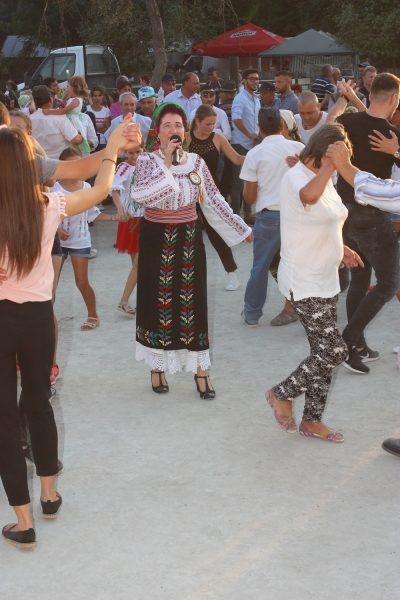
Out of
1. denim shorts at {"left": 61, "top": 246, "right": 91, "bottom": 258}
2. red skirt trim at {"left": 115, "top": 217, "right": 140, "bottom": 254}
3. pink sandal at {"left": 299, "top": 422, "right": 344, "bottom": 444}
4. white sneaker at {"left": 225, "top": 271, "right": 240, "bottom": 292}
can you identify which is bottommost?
Answer: white sneaker at {"left": 225, "top": 271, "right": 240, "bottom": 292}

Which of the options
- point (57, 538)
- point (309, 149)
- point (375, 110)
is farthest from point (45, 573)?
point (375, 110)

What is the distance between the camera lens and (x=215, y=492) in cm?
411

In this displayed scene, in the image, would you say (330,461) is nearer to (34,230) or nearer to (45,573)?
(45,573)

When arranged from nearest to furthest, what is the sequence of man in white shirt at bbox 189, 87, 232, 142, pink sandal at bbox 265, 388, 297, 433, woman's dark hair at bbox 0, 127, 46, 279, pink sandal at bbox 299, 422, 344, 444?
woman's dark hair at bbox 0, 127, 46, 279
pink sandal at bbox 299, 422, 344, 444
pink sandal at bbox 265, 388, 297, 433
man in white shirt at bbox 189, 87, 232, 142

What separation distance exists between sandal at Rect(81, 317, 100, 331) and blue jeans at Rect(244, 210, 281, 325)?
134cm

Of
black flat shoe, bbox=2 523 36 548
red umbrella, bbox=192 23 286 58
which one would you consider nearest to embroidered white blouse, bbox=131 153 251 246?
black flat shoe, bbox=2 523 36 548

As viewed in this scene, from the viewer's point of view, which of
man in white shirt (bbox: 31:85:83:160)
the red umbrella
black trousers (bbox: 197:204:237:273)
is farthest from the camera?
the red umbrella

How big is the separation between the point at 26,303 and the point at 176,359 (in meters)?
2.07

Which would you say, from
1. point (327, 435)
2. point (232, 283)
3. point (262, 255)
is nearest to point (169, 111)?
point (262, 255)

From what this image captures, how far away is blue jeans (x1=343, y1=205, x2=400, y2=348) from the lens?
5.64 metres

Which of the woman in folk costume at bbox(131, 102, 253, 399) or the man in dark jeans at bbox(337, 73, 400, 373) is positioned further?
the man in dark jeans at bbox(337, 73, 400, 373)

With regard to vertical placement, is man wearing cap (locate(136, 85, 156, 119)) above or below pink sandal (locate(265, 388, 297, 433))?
above

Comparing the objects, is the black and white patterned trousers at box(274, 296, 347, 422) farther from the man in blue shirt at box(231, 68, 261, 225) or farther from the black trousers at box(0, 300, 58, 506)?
the man in blue shirt at box(231, 68, 261, 225)

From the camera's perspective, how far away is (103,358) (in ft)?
20.6
